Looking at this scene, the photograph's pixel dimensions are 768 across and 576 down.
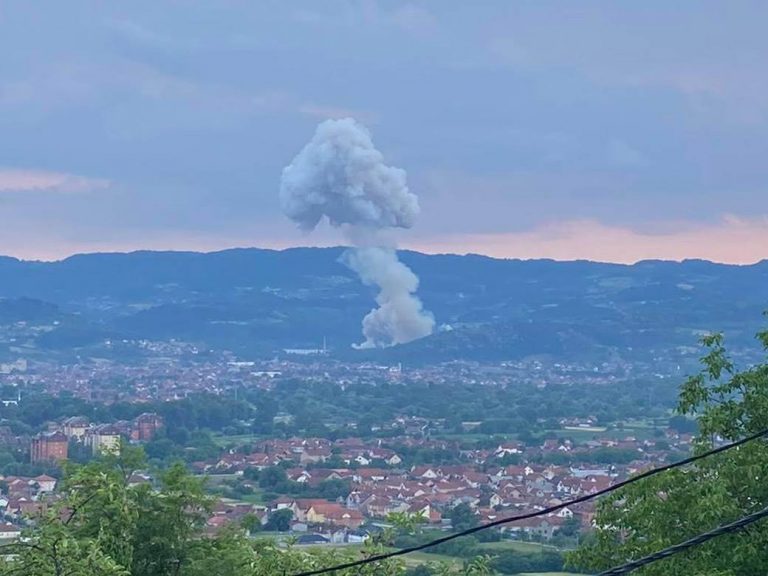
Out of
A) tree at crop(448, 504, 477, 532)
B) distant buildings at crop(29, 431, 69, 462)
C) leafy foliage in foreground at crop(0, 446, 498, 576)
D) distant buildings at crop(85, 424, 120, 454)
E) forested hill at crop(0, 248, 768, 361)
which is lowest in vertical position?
tree at crop(448, 504, 477, 532)

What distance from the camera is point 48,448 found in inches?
1407

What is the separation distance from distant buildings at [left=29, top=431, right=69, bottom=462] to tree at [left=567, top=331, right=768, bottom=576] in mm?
26910

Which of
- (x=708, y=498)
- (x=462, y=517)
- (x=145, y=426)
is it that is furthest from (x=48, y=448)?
(x=708, y=498)

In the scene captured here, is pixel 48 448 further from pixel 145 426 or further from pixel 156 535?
pixel 156 535

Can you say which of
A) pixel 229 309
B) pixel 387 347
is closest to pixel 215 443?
pixel 387 347

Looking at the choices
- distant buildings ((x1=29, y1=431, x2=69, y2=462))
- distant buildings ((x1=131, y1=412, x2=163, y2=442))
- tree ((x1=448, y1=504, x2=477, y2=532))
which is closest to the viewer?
tree ((x1=448, y1=504, x2=477, y2=532))

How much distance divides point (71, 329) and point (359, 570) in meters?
84.2

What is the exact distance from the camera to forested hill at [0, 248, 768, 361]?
85.3 m

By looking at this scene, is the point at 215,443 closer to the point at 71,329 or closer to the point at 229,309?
the point at 71,329

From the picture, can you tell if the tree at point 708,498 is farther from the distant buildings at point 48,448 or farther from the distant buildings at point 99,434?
the distant buildings at point 48,448

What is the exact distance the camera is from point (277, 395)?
58188 mm

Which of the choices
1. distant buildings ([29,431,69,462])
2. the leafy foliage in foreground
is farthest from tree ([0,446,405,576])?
distant buildings ([29,431,69,462])

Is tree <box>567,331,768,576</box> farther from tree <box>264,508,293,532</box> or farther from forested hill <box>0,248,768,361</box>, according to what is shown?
forested hill <box>0,248,768,361</box>

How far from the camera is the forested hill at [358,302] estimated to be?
280ft
